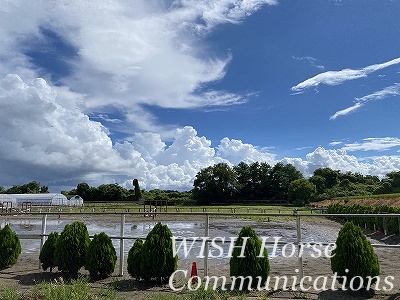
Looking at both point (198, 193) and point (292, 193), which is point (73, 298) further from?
point (198, 193)

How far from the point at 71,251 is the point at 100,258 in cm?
77

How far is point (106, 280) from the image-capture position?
8.05 metres

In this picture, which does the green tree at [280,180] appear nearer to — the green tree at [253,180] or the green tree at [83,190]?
the green tree at [253,180]

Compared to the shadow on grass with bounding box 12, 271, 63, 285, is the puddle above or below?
below

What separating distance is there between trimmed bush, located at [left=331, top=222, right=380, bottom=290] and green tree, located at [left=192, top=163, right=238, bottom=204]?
8157 centimetres

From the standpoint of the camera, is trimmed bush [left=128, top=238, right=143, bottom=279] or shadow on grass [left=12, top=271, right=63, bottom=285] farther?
shadow on grass [left=12, top=271, right=63, bottom=285]

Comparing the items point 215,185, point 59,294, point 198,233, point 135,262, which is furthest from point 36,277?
point 215,185

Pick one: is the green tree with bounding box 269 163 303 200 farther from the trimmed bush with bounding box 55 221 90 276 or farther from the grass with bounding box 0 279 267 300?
the grass with bounding box 0 279 267 300

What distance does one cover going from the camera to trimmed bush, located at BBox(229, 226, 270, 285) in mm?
7031

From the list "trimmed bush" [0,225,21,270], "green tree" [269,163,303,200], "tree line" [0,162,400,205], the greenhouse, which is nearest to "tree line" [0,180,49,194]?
"tree line" [0,162,400,205]

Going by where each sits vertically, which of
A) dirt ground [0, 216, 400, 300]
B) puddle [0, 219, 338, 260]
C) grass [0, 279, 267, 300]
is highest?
grass [0, 279, 267, 300]

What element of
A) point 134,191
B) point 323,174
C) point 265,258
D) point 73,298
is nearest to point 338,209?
point 265,258

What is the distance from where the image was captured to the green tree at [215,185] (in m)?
90.1

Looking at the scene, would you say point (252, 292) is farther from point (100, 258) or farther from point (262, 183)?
point (262, 183)
